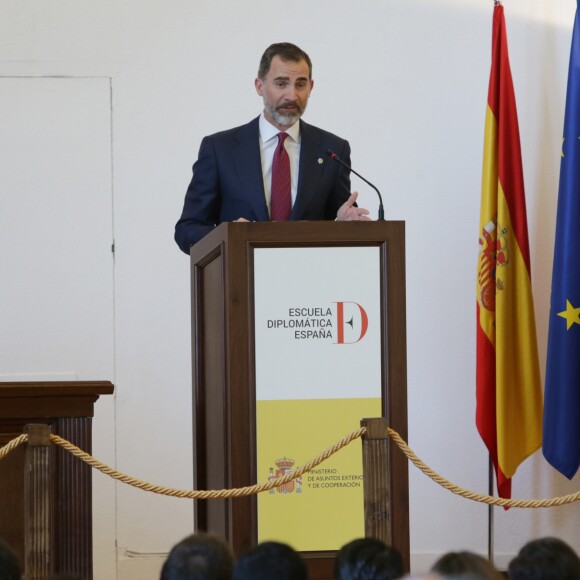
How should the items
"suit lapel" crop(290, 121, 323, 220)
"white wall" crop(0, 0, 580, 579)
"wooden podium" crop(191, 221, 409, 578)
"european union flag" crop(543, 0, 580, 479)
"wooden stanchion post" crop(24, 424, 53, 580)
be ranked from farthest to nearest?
"white wall" crop(0, 0, 580, 579) < "european union flag" crop(543, 0, 580, 479) < "suit lapel" crop(290, 121, 323, 220) < "wooden podium" crop(191, 221, 409, 578) < "wooden stanchion post" crop(24, 424, 53, 580)

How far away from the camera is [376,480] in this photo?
325 cm

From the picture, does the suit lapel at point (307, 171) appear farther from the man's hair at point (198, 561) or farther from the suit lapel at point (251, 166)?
the man's hair at point (198, 561)

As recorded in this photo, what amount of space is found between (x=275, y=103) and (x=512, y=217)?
199 centimetres

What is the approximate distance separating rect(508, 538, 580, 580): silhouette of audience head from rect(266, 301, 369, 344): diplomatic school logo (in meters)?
1.45

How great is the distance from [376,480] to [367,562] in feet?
4.13

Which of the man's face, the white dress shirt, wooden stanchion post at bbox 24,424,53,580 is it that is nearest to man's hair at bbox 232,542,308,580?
A: wooden stanchion post at bbox 24,424,53,580

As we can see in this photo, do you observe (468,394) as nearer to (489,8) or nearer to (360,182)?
(360,182)

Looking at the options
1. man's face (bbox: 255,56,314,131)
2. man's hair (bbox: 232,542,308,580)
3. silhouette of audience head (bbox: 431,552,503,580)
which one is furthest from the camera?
man's face (bbox: 255,56,314,131)

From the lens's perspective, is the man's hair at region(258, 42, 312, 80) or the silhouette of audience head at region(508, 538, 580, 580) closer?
the silhouette of audience head at region(508, 538, 580, 580)

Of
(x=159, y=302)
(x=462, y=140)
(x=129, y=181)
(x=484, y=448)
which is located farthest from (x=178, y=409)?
(x=462, y=140)

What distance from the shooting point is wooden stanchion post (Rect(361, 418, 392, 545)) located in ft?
10.5

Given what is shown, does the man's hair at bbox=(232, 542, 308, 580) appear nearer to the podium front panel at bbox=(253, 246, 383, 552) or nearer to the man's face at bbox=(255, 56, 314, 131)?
the podium front panel at bbox=(253, 246, 383, 552)

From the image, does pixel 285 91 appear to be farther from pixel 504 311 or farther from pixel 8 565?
pixel 8 565

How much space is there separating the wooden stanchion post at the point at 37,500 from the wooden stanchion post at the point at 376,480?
880 millimetres
